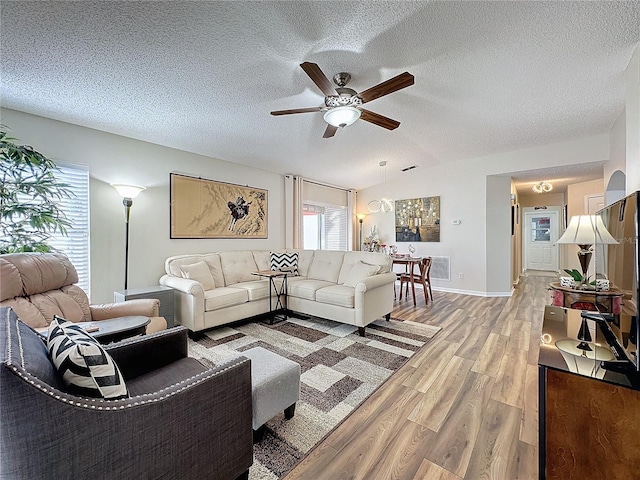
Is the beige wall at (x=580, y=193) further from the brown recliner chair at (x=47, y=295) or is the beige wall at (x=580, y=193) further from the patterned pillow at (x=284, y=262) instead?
the brown recliner chair at (x=47, y=295)

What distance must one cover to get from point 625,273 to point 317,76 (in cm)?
227

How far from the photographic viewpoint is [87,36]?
1945mm

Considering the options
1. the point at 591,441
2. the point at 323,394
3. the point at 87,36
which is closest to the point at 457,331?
the point at 323,394

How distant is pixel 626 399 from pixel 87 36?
144 inches

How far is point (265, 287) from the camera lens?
3.89 meters

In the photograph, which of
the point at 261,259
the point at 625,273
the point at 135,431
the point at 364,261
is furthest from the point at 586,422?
the point at 261,259

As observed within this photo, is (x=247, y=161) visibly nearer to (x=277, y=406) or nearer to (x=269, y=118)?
(x=269, y=118)

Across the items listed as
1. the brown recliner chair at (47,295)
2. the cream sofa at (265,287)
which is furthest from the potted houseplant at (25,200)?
the cream sofa at (265,287)

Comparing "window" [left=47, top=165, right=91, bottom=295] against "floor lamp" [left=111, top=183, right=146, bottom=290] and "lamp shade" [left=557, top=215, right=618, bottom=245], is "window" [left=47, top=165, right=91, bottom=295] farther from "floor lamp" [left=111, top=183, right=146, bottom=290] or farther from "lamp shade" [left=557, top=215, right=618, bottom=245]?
"lamp shade" [left=557, top=215, right=618, bottom=245]

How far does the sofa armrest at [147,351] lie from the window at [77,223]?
2.37 meters

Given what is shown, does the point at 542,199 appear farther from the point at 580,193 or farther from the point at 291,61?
the point at 291,61

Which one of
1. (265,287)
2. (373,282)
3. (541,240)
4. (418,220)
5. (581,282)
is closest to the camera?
(581,282)

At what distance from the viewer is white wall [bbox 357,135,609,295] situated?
518 centimetres

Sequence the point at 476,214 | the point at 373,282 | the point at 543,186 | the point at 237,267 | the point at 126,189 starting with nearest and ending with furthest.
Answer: the point at 126,189, the point at 373,282, the point at 237,267, the point at 476,214, the point at 543,186
